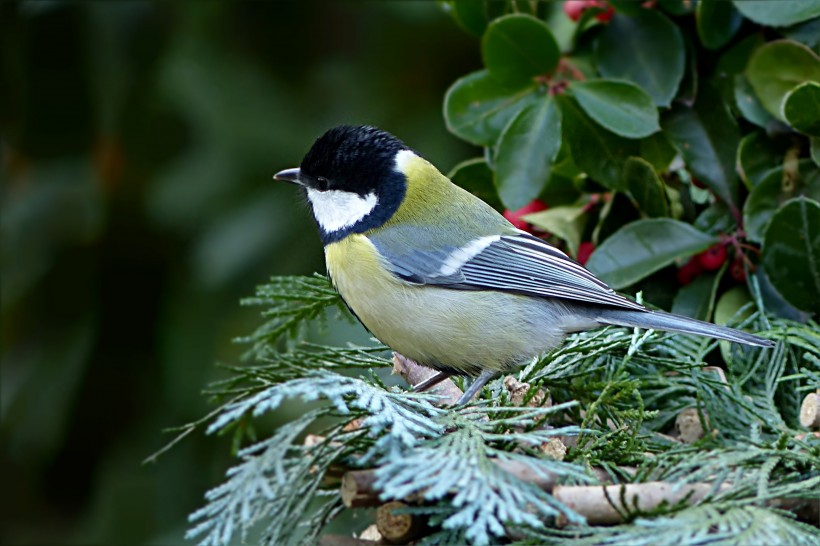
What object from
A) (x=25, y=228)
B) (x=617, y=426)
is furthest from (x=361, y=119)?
(x=617, y=426)

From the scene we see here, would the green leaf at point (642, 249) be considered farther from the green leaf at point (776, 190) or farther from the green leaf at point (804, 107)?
the green leaf at point (804, 107)

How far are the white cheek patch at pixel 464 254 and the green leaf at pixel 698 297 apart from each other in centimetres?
34

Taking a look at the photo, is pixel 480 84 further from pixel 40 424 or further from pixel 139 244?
pixel 40 424

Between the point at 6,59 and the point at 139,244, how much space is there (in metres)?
0.65

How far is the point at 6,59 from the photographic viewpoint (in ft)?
8.30

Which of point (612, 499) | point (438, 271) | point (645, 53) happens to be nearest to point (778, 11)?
point (645, 53)

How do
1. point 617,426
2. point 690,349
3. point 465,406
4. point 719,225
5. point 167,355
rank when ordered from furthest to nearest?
point 167,355
point 719,225
point 690,349
point 617,426
point 465,406

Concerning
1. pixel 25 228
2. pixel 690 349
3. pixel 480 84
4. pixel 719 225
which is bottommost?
pixel 690 349

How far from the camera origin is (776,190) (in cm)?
150

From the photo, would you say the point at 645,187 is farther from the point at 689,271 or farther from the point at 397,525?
the point at 397,525

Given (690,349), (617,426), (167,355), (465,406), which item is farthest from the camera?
(167,355)

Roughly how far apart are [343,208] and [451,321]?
307 millimetres

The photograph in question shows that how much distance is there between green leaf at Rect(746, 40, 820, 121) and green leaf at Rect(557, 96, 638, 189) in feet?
0.73

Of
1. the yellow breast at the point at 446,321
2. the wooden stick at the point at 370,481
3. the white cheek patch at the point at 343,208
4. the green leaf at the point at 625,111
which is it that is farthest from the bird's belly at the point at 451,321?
the wooden stick at the point at 370,481
